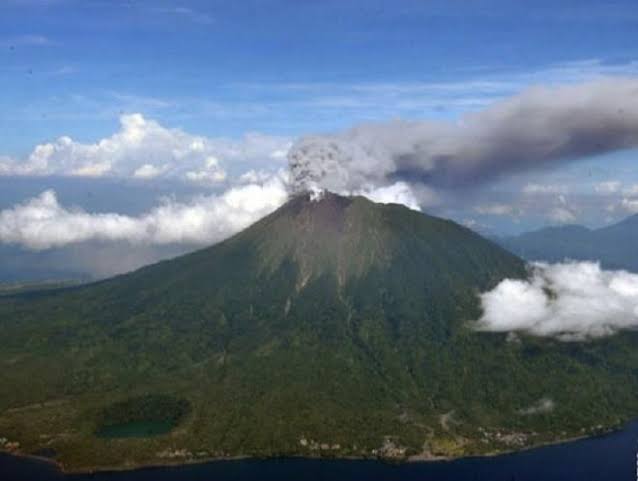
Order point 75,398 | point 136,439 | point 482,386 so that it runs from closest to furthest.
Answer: point 136,439 < point 75,398 < point 482,386

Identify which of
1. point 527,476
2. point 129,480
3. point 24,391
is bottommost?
point 527,476

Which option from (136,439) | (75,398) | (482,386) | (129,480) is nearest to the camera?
(129,480)

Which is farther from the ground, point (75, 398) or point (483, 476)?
point (75, 398)

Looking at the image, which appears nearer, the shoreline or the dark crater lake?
the dark crater lake

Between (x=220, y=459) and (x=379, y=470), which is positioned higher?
(x=220, y=459)

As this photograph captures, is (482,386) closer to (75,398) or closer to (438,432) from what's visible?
(438,432)

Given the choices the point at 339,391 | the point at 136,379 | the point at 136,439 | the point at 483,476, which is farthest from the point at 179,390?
the point at 483,476

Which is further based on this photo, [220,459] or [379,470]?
[220,459]

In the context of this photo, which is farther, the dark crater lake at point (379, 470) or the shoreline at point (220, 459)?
the shoreline at point (220, 459)
